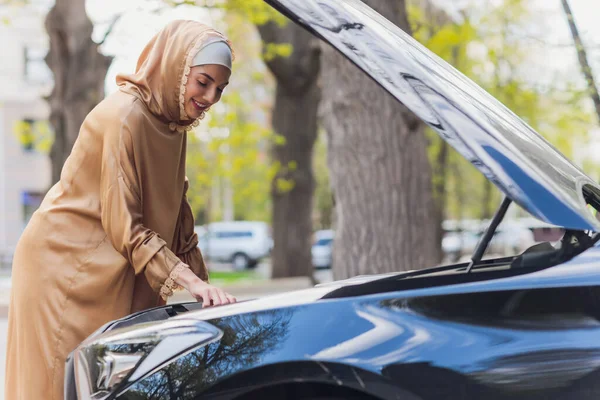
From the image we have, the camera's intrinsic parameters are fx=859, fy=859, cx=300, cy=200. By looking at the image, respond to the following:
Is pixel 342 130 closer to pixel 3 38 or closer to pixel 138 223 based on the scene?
pixel 138 223

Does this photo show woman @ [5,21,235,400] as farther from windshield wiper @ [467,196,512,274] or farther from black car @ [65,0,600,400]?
windshield wiper @ [467,196,512,274]

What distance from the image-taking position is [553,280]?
2.05 metres

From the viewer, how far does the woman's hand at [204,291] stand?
257 centimetres

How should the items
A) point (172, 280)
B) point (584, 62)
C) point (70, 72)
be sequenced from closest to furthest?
1. point (172, 280)
2. point (584, 62)
3. point (70, 72)

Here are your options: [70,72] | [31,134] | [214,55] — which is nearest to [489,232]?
[214,55]

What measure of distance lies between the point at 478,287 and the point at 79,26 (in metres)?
11.9

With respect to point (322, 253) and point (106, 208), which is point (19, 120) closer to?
point (322, 253)

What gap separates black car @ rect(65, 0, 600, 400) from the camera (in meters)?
1.99

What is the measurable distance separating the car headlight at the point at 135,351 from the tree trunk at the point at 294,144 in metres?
13.9

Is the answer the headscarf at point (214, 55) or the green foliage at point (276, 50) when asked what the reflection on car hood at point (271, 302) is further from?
the green foliage at point (276, 50)

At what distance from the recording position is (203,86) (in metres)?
3.04

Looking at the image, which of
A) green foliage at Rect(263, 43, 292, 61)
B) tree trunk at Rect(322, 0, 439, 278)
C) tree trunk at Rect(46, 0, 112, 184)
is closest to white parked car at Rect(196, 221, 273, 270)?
green foliage at Rect(263, 43, 292, 61)

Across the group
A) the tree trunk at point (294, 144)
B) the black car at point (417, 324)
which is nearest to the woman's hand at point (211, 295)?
the black car at point (417, 324)

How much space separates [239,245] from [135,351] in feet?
115
